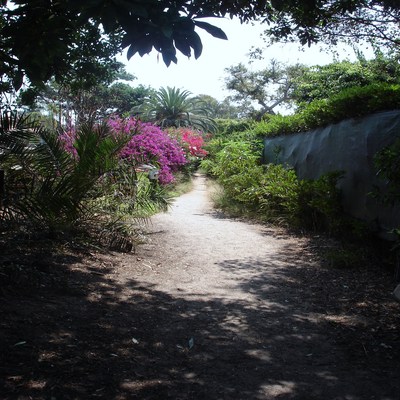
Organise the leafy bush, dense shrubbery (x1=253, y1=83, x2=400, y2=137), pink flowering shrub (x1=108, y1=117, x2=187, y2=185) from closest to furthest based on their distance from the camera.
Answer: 1. the leafy bush
2. dense shrubbery (x1=253, y1=83, x2=400, y2=137)
3. pink flowering shrub (x1=108, y1=117, x2=187, y2=185)

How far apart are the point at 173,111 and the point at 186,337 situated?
2658 centimetres

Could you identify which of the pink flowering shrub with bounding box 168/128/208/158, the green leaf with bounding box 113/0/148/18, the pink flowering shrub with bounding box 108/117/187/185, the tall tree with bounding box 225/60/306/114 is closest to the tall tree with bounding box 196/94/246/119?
the tall tree with bounding box 225/60/306/114

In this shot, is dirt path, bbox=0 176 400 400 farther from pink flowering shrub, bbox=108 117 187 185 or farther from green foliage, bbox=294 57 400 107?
green foliage, bbox=294 57 400 107

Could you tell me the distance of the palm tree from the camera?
28500 mm

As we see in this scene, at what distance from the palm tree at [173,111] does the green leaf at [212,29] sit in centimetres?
2580

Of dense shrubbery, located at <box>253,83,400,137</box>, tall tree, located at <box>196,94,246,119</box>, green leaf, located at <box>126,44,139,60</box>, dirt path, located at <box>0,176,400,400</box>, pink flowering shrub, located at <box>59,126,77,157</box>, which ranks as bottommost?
dirt path, located at <box>0,176,400,400</box>

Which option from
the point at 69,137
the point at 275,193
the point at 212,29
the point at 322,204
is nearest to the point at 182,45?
the point at 212,29

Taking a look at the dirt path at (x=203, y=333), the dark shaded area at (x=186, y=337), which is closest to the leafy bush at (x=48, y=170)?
the dark shaded area at (x=186, y=337)

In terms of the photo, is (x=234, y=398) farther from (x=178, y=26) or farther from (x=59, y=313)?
(x=178, y=26)

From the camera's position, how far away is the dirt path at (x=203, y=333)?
2.49 m

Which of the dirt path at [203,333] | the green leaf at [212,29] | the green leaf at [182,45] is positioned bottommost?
the dirt path at [203,333]

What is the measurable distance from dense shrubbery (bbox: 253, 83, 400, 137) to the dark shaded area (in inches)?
110

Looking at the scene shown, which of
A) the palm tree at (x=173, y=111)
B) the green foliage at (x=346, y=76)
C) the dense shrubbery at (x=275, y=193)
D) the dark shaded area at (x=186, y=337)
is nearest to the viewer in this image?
the dark shaded area at (x=186, y=337)

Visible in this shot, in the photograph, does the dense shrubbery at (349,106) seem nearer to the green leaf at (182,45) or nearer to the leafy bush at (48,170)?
the leafy bush at (48,170)
